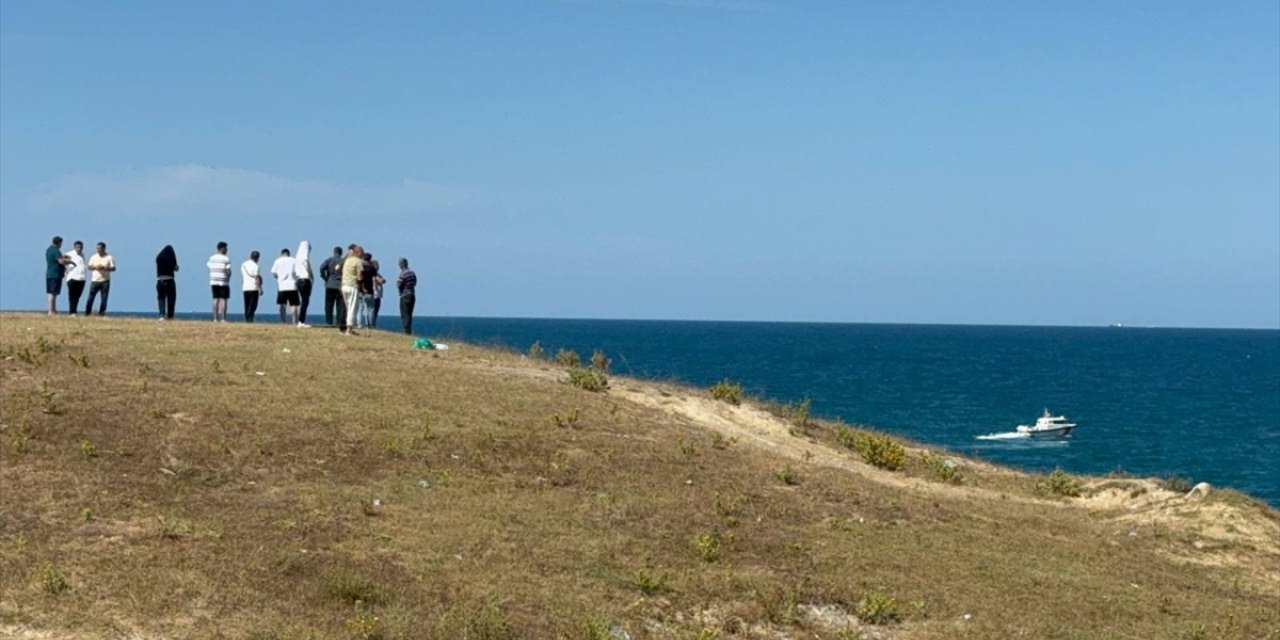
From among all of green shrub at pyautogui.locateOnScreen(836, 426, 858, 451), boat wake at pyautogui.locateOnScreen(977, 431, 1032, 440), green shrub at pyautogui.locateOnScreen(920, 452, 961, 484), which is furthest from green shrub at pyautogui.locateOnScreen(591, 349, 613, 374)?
boat wake at pyautogui.locateOnScreen(977, 431, 1032, 440)

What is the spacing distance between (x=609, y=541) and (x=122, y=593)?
557 centimetres

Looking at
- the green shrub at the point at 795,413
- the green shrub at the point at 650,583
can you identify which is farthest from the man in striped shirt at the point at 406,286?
the green shrub at the point at 650,583

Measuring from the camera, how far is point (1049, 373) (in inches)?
4710

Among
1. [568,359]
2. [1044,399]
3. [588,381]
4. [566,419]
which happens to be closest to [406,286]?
[568,359]

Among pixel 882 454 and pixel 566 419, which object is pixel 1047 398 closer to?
pixel 882 454

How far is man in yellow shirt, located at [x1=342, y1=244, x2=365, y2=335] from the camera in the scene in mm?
29625

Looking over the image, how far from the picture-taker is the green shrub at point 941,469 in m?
24.7

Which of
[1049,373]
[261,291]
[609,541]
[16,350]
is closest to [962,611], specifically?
[609,541]

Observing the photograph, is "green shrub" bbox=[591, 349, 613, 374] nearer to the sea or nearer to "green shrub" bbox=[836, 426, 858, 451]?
the sea

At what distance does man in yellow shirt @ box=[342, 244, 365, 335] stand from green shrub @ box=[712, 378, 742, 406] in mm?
7525

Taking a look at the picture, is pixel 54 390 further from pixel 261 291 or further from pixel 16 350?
pixel 261 291

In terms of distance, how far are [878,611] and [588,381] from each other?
10953 mm

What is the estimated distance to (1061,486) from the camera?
2508 cm

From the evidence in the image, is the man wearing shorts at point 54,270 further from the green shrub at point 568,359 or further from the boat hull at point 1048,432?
the boat hull at point 1048,432
